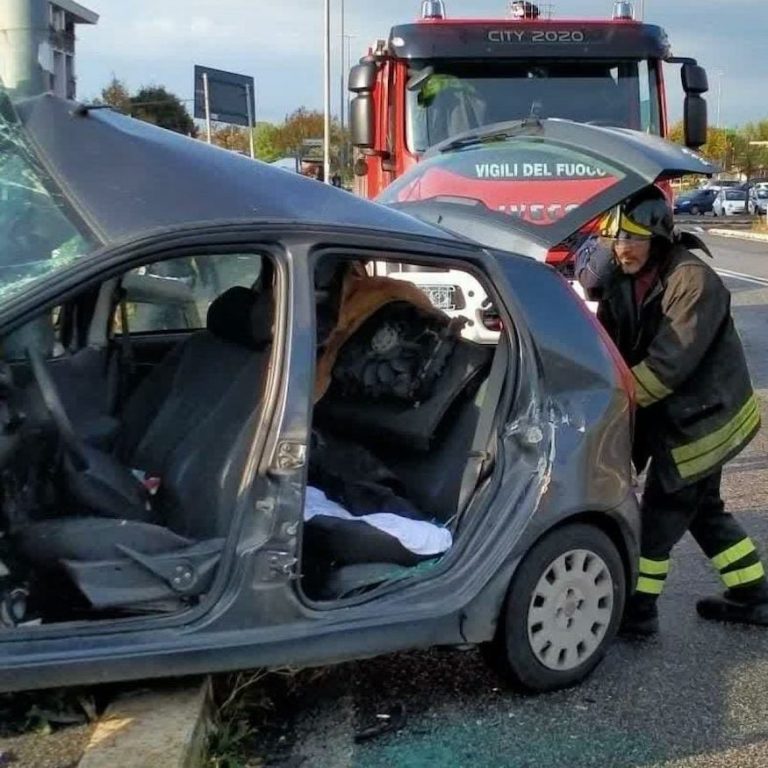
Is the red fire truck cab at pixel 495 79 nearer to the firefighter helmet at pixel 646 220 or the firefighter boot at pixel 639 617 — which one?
the firefighter helmet at pixel 646 220

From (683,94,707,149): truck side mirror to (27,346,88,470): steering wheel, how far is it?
7857mm

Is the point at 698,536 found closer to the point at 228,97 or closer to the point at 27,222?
the point at 27,222

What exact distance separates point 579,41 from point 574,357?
20.8ft

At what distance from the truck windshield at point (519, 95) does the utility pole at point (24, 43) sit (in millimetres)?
5984

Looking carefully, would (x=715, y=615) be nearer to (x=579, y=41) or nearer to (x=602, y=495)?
(x=602, y=495)

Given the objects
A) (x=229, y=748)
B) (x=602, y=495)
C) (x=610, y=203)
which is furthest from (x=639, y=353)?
(x=229, y=748)

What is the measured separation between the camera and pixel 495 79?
10094mm

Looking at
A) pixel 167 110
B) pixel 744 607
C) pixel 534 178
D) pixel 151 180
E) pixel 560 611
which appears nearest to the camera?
pixel 151 180

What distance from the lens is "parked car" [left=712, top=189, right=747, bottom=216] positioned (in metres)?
51.1

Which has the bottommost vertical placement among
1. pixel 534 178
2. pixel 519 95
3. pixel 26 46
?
pixel 534 178

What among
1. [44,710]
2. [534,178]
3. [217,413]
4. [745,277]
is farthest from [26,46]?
[745,277]

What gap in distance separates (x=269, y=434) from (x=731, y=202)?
5000 centimetres

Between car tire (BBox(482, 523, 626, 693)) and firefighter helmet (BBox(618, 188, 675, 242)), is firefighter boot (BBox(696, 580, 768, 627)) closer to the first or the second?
car tire (BBox(482, 523, 626, 693))

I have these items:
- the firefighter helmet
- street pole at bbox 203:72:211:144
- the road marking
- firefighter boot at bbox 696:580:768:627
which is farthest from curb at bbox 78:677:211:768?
the road marking
